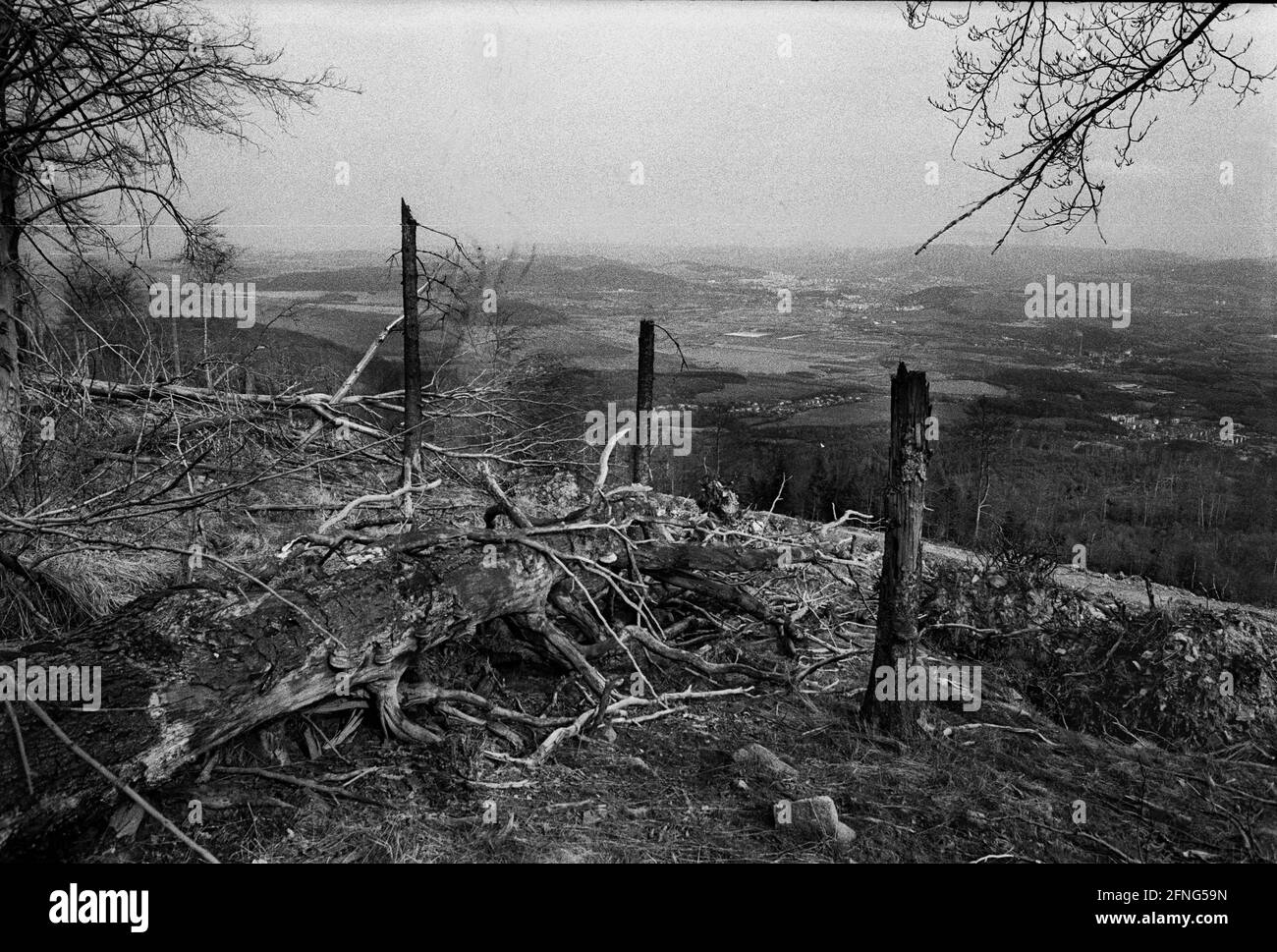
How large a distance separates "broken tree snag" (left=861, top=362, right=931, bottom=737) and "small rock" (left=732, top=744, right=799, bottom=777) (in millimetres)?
946

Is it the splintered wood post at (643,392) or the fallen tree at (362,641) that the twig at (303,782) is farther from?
the splintered wood post at (643,392)

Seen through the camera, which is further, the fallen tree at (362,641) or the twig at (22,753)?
the fallen tree at (362,641)

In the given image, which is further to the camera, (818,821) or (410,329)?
(410,329)

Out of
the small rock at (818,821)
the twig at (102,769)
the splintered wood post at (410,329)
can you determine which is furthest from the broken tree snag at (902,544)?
the splintered wood post at (410,329)

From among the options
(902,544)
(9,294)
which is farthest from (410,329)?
(902,544)

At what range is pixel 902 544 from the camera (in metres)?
5.62

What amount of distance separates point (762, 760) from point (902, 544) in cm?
160

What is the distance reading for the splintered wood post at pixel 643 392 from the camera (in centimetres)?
1255

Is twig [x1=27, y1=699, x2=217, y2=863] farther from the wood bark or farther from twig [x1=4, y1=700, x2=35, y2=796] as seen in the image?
the wood bark

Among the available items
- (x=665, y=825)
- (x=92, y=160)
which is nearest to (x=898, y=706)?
(x=665, y=825)

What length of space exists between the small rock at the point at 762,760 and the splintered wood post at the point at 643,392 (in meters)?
7.10

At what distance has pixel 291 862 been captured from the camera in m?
4.08

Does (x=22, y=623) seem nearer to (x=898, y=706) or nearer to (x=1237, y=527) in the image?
(x=898, y=706)

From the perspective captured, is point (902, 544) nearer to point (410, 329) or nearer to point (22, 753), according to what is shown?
point (22, 753)
